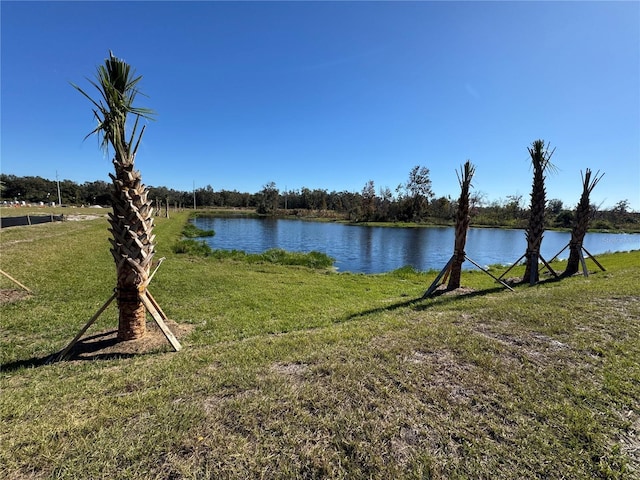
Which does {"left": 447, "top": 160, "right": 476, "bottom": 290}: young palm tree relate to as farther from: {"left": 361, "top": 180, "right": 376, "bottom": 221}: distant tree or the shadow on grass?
{"left": 361, "top": 180, "right": 376, "bottom": 221}: distant tree

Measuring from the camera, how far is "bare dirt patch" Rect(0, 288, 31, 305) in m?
7.16

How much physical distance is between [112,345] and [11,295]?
16.5ft

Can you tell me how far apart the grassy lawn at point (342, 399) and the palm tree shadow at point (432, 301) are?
110cm

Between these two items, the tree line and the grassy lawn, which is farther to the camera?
the tree line

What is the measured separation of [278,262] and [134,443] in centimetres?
1637

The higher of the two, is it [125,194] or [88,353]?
[125,194]

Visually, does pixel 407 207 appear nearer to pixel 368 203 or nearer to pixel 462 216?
pixel 368 203

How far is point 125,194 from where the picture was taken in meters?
4.56

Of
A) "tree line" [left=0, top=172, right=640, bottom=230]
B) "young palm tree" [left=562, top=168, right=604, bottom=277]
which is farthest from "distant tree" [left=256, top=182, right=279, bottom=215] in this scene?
"young palm tree" [left=562, top=168, right=604, bottom=277]

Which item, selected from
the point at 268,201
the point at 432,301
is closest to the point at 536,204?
the point at 432,301

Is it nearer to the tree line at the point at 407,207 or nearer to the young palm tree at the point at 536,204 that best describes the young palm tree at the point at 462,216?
the young palm tree at the point at 536,204

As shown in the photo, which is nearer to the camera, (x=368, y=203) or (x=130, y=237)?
(x=130, y=237)

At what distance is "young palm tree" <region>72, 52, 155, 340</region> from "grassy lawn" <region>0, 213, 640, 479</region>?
116 cm

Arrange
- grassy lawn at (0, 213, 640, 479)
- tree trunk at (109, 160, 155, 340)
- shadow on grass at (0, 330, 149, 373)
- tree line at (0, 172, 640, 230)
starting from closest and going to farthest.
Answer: grassy lawn at (0, 213, 640, 479), shadow on grass at (0, 330, 149, 373), tree trunk at (109, 160, 155, 340), tree line at (0, 172, 640, 230)
